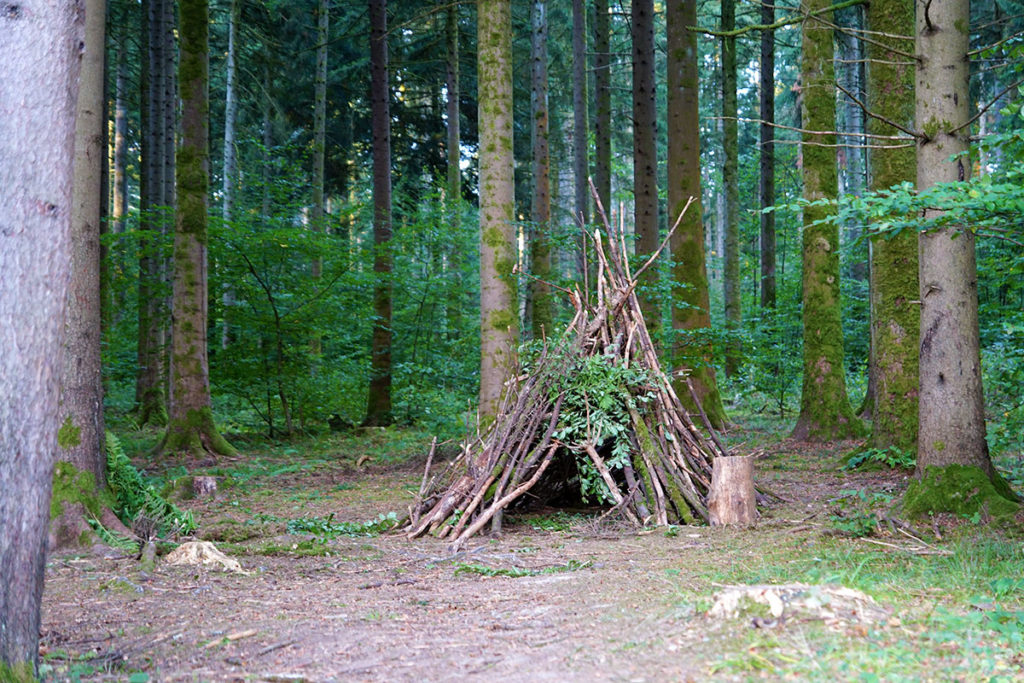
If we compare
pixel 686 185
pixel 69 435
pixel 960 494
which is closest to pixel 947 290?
pixel 960 494

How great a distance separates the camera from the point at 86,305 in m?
5.50

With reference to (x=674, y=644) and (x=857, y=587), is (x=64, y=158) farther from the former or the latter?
(x=857, y=587)

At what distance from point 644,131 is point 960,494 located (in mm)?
8501

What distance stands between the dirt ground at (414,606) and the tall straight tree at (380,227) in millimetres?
7181

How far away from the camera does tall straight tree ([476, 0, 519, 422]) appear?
27.4 feet

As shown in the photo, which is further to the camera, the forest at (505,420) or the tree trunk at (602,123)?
the tree trunk at (602,123)

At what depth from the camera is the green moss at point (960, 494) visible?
17.4 ft

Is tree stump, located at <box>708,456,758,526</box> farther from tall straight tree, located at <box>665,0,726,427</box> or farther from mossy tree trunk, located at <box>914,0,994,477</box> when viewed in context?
tall straight tree, located at <box>665,0,726,427</box>

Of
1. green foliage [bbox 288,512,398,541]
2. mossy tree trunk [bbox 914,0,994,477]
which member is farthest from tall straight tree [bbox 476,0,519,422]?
mossy tree trunk [bbox 914,0,994,477]

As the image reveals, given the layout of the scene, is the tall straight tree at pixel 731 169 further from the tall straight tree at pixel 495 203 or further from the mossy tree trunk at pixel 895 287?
the tall straight tree at pixel 495 203

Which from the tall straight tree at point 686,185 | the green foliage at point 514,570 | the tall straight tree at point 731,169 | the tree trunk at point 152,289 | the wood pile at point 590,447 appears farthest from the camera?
the tall straight tree at point 731,169

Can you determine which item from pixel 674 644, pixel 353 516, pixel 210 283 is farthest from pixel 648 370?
pixel 210 283

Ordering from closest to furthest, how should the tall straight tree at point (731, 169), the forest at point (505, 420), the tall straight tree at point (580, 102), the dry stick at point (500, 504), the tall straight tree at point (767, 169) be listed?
the forest at point (505, 420)
the dry stick at point (500, 504)
the tall straight tree at point (731, 169)
the tall straight tree at point (580, 102)
the tall straight tree at point (767, 169)

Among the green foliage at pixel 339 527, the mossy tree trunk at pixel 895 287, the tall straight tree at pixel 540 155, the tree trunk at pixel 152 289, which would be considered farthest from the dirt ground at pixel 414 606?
the tree trunk at pixel 152 289
